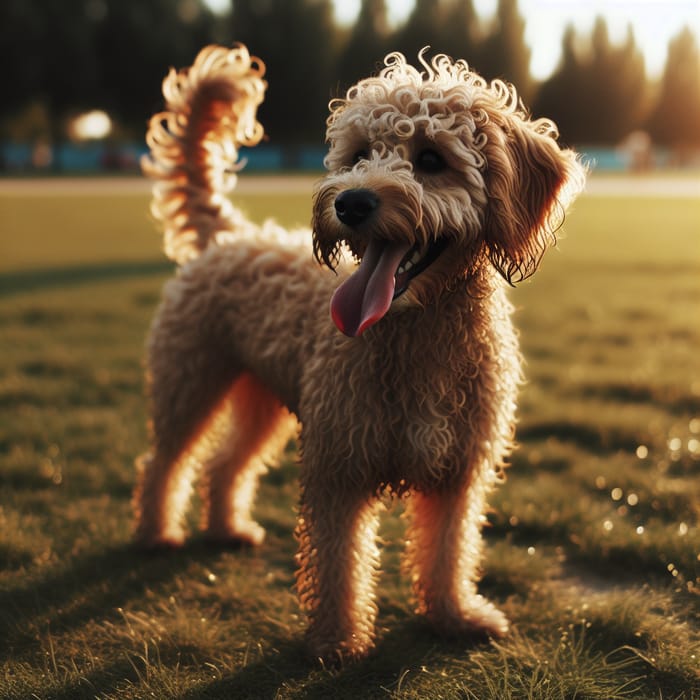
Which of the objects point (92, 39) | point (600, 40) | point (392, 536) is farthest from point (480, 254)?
point (600, 40)

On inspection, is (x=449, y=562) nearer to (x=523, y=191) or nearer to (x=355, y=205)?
(x=523, y=191)

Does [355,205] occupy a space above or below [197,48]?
below

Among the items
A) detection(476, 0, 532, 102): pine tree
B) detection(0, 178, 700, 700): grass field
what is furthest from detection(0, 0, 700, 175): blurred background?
detection(0, 178, 700, 700): grass field

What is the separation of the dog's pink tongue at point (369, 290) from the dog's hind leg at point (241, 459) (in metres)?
1.79

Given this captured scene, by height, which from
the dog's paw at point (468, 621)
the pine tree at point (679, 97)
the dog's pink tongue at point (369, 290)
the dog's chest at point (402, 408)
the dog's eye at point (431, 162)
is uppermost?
the pine tree at point (679, 97)

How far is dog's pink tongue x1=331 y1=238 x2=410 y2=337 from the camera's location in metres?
3.03

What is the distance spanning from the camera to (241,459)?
492cm

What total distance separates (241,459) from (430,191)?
241 centimetres

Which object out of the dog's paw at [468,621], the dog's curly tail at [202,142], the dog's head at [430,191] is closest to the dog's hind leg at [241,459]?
the dog's curly tail at [202,142]

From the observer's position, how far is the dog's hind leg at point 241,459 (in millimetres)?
4898

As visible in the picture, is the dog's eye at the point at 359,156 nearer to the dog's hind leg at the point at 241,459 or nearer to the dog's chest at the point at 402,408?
the dog's chest at the point at 402,408

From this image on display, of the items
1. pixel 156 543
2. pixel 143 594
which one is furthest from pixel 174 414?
pixel 143 594

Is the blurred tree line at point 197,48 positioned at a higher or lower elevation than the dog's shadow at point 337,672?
higher

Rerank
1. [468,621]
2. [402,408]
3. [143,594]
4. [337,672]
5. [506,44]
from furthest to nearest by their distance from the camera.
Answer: [506,44], [143,594], [468,621], [337,672], [402,408]
